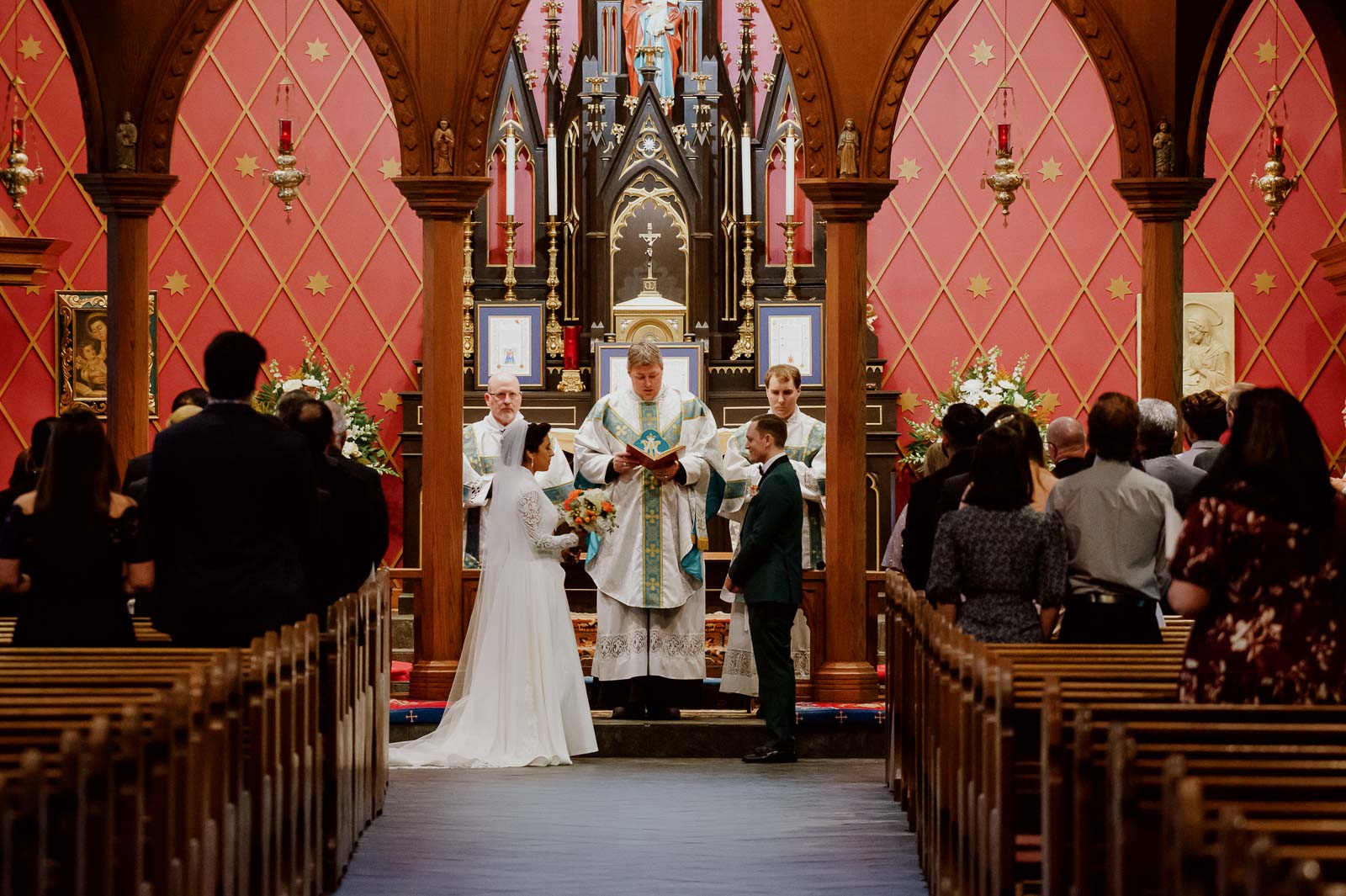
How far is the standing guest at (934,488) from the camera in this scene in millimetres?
6180

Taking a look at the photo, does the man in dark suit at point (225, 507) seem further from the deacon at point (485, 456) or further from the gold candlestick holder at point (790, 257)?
the gold candlestick holder at point (790, 257)

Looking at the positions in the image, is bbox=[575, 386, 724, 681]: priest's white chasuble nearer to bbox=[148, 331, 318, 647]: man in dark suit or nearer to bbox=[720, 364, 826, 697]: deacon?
bbox=[720, 364, 826, 697]: deacon

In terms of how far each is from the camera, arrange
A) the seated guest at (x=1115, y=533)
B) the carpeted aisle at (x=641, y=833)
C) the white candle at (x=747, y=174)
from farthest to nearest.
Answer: the white candle at (x=747, y=174)
the seated guest at (x=1115, y=533)
the carpeted aisle at (x=641, y=833)

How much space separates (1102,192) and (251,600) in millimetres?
8540

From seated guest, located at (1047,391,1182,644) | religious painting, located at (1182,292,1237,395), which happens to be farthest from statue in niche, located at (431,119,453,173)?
religious painting, located at (1182,292,1237,395)

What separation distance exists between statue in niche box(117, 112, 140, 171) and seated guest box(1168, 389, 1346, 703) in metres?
5.84

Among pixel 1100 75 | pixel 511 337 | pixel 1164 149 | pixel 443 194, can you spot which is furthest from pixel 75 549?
pixel 511 337

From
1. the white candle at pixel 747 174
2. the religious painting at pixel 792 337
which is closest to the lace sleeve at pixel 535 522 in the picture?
the religious painting at pixel 792 337

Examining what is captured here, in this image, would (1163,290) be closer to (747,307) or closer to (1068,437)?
(1068,437)

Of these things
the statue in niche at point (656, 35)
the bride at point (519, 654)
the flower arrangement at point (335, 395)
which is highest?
the statue in niche at point (656, 35)

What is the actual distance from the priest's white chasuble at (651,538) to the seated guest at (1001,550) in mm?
2706

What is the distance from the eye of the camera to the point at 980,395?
1112 cm

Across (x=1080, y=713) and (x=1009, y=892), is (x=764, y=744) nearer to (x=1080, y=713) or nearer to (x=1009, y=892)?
(x=1009, y=892)

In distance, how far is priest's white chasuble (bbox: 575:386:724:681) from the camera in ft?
25.8
